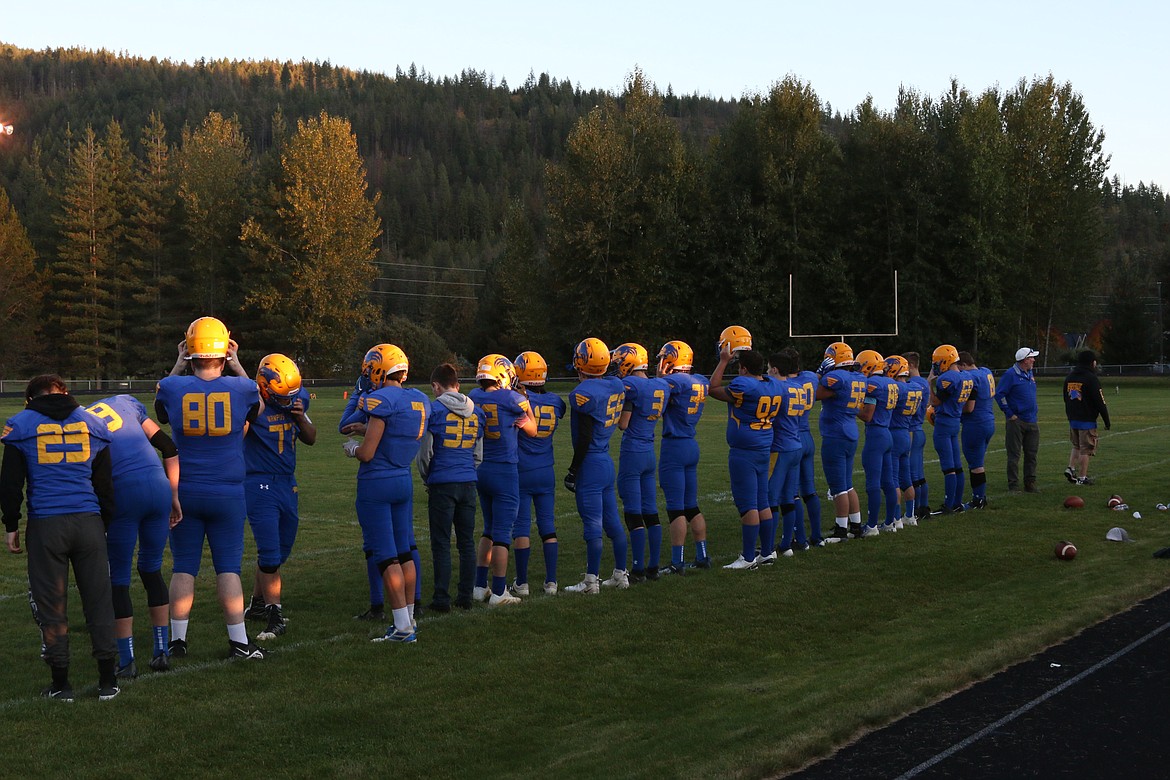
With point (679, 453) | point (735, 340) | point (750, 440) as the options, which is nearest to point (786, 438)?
point (750, 440)

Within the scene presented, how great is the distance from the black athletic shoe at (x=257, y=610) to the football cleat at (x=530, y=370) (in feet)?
9.81

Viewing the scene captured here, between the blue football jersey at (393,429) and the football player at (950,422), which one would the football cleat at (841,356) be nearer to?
the football player at (950,422)

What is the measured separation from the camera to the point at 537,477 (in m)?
10.4

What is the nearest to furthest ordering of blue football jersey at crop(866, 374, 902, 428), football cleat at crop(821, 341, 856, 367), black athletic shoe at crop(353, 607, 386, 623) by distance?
black athletic shoe at crop(353, 607, 386, 623)
blue football jersey at crop(866, 374, 902, 428)
football cleat at crop(821, 341, 856, 367)

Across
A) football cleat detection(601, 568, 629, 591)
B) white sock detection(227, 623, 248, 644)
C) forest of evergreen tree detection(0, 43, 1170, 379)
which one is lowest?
football cleat detection(601, 568, 629, 591)

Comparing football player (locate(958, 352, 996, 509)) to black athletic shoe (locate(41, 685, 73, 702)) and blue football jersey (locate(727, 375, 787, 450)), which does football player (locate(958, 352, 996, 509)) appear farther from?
black athletic shoe (locate(41, 685, 73, 702))

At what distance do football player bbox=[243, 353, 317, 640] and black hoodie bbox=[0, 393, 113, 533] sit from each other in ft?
5.39

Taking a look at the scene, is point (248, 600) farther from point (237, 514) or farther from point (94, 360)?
point (94, 360)

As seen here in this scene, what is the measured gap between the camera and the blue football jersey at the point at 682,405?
11273 mm

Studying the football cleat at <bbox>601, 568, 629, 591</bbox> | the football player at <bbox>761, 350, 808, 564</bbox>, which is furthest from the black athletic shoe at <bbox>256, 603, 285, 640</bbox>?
the football player at <bbox>761, 350, 808, 564</bbox>

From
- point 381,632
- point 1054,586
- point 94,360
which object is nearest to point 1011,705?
point 1054,586

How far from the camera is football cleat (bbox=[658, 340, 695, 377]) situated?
1170 centimetres

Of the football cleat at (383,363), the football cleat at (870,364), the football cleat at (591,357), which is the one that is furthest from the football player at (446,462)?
the football cleat at (870,364)

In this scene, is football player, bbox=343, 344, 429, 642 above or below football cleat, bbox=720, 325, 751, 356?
below
